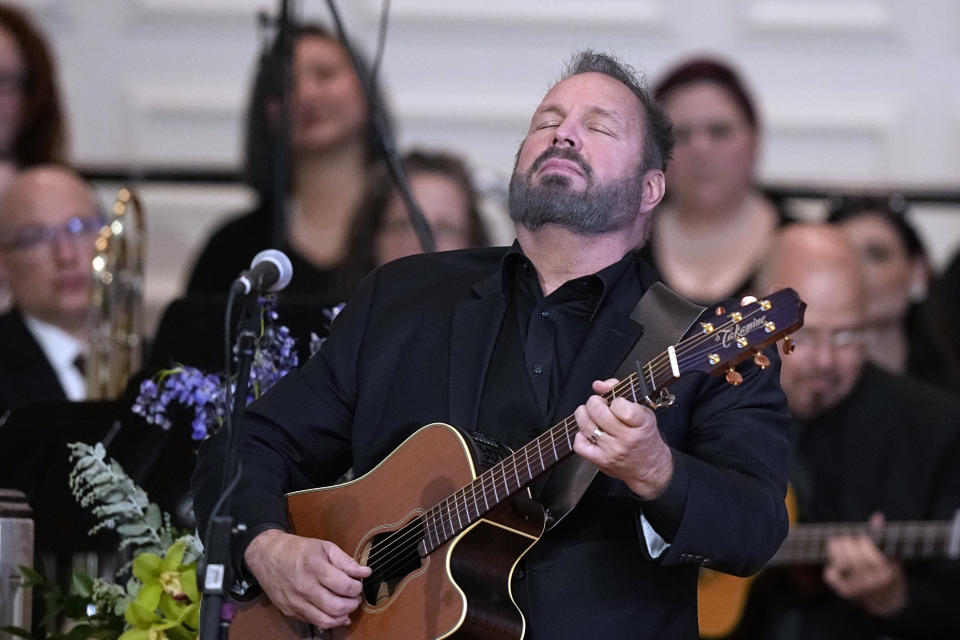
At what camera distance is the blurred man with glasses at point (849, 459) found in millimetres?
5117

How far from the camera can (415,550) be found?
299cm

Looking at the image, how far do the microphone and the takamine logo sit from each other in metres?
0.80

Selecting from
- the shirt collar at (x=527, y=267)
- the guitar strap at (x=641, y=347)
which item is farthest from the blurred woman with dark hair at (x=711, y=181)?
the guitar strap at (x=641, y=347)

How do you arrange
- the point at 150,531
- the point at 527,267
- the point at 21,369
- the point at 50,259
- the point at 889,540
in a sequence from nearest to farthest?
the point at 527,267 → the point at 150,531 → the point at 21,369 → the point at 889,540 → the point at 50,259

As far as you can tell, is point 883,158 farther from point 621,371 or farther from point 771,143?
point 621,371

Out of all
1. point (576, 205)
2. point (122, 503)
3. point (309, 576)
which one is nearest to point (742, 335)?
point (576, 205)

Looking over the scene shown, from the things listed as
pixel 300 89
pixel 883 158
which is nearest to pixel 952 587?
pixel 883 158

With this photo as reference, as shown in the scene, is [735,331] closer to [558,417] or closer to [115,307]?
[558,417]

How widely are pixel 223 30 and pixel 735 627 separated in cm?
346

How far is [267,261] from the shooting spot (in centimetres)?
293

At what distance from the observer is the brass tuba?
474cm

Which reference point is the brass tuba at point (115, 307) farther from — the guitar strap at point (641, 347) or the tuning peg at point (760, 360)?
the tuning peg at point (760, 360)

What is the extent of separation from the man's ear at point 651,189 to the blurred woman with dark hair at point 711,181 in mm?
2174

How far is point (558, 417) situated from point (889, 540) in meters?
2.48
